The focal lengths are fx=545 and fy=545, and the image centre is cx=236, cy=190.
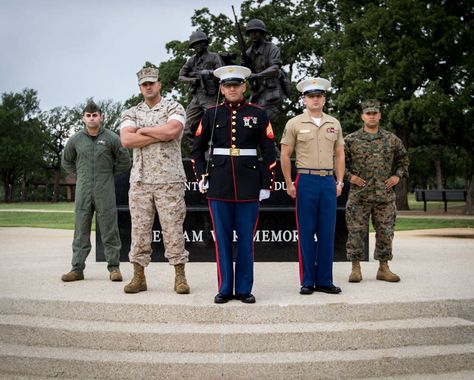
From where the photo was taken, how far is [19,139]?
6525 cm

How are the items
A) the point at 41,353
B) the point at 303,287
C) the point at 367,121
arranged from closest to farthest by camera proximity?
the point at 41,353
the point at 303,287
the point at 367,121

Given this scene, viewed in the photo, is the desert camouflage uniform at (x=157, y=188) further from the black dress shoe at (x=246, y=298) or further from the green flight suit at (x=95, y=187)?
the green flight suit at (x=95, y=187)

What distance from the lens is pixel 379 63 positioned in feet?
77.5

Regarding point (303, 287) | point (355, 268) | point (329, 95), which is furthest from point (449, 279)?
point (329, 95)

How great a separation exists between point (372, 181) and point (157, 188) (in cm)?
237

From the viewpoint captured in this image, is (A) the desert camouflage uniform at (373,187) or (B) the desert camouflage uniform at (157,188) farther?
(A) the desert camouflage uniform at (373,187)

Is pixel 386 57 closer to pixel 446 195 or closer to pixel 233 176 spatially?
pixel 446 195

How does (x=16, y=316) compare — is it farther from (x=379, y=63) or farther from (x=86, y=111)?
(x=379, y=63)

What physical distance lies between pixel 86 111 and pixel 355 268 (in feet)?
11.5

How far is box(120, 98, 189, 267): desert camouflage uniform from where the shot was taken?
527 centimetres

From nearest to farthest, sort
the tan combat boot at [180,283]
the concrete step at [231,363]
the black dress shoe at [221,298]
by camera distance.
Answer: the concrete step at [231,363], the black dress shoe at [221,298], the tan combat boot at [180,283]

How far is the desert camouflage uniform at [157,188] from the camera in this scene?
5.27 metres

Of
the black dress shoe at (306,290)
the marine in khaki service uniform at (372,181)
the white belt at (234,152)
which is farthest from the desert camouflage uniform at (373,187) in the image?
the white belt at (234,152)

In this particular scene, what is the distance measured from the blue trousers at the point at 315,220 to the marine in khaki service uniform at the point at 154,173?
3.84 feet
